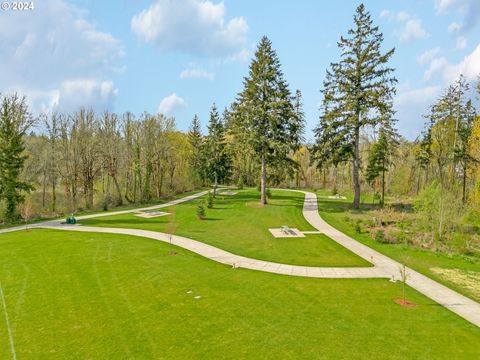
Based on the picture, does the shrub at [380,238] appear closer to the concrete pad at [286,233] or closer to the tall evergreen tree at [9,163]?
the concrete pad at [286,233]

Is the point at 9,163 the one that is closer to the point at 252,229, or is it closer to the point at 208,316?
the point at 252,229

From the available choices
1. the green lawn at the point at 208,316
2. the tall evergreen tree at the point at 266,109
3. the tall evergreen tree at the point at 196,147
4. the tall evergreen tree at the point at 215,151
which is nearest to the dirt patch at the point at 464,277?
the green lawn at the point at 208,316

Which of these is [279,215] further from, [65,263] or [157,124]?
[157,124]

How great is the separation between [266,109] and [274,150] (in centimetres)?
411

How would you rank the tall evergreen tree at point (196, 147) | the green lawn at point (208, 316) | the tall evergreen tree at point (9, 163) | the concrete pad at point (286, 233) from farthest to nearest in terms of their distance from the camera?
the tall evergreen tree at point (196, 147), the tall evergreen tree at point (9, 163), the concrete pad at point (286, 233), the green lawn at point (208, 316)

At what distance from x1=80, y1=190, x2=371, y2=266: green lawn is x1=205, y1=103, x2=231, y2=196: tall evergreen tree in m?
8.02

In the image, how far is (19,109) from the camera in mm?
27047

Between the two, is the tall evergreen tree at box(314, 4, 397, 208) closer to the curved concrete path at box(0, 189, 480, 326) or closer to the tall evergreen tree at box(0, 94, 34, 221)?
the curved concrete path at box(0, 189, 480, 326)

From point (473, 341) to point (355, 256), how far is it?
7.37 m

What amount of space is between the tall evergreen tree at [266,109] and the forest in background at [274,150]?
0.10 metres

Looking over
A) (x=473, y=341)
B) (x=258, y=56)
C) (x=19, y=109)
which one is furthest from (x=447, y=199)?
(x=19, y=109)

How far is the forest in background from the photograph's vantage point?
2088 centimetres

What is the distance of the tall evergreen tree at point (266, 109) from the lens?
28.8 m

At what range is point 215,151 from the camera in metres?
38.0
